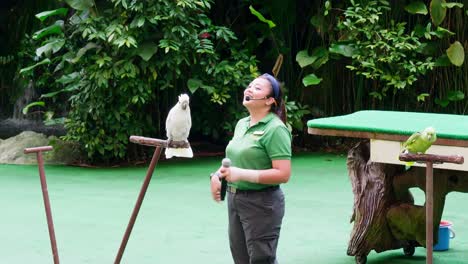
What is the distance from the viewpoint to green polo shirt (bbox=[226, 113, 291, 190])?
3.59 meters

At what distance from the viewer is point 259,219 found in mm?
3637

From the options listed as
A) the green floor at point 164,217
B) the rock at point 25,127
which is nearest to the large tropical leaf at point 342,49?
the green floor at point 164,217

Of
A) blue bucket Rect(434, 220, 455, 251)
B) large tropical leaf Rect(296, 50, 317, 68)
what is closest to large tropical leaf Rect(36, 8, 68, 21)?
large tropical leaf Rect(296, 50, 317, 68)

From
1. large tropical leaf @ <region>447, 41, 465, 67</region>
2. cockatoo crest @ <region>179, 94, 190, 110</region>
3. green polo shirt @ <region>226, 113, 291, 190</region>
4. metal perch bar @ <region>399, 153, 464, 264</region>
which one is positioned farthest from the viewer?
large tropical leaf @ <region>447, 41, 465, 67</region>

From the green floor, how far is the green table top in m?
0.76

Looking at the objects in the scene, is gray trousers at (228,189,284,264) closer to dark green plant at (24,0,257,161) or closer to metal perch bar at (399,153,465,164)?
metal perch bar at (399,153,465,164)

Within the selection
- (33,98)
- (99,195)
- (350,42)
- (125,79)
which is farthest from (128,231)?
(33,98)

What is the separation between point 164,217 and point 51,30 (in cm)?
289

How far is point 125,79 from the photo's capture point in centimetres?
782

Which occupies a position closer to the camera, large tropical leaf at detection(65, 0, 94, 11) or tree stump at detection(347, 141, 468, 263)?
tree stump at detection(347, 141, 468, 263)

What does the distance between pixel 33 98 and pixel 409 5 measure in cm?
424

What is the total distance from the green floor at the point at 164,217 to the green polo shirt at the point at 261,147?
1.31 metres

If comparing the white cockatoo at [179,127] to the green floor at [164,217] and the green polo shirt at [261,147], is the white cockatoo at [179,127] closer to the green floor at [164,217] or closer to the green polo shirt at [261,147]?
the green polo shirt at [261,147]

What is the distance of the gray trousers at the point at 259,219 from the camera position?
11.9 feet
